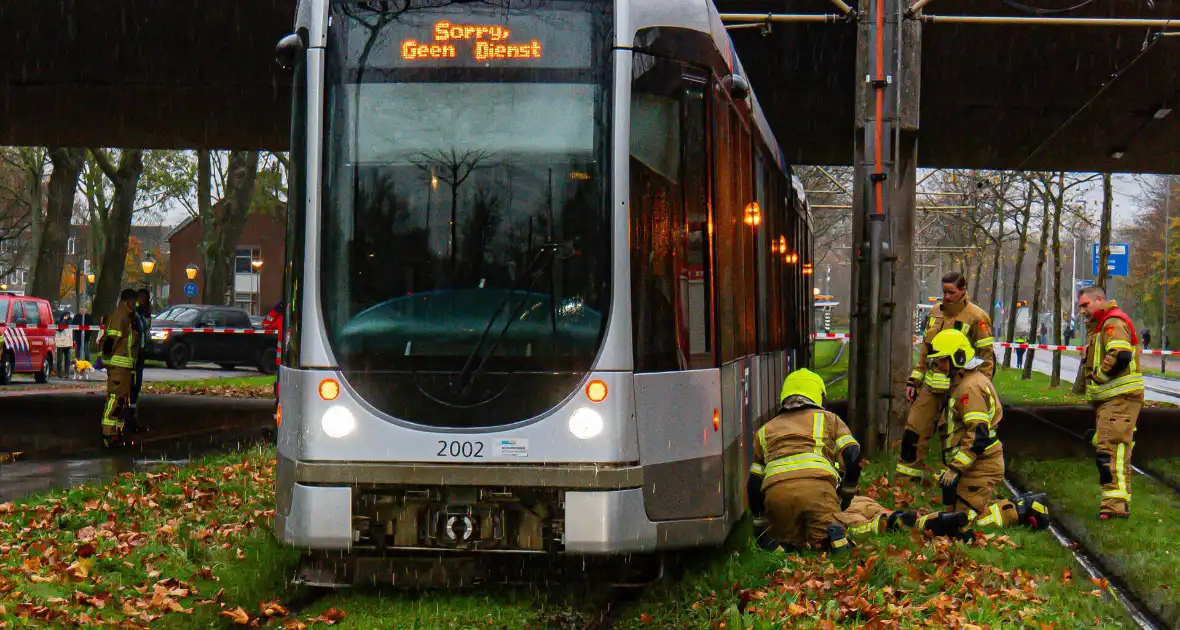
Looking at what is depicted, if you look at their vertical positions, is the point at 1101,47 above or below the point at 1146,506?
above

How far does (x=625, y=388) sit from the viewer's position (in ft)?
23.1

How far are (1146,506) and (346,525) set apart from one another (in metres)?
7.17

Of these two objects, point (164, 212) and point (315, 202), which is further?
point (164, 212)

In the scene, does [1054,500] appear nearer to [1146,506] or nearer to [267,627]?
[1146,506]

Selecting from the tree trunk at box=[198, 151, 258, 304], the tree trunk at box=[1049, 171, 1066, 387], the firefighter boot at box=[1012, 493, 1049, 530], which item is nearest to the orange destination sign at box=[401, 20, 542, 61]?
the firefighter boot at box=[1012, 493, 1049, 530]

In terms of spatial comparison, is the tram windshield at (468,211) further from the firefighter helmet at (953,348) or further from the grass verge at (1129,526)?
the firefighter helmet at (953,348)

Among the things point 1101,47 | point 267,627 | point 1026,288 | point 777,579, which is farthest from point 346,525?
point 1026,288

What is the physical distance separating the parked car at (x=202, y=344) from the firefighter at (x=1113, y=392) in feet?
96.1

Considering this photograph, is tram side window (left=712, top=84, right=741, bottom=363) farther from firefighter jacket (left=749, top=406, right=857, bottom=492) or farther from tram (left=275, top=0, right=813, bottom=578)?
firefighter jacket (left=749, top=406, right=857, bottom=492)

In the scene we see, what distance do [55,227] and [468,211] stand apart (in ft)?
113

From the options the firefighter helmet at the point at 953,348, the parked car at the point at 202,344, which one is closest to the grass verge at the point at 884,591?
the firefighter helmet at the point at 953,348

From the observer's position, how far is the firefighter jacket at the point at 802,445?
8555 mm

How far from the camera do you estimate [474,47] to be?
23.7 feet

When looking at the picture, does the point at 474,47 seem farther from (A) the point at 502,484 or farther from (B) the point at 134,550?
(B) the point at 134,550
